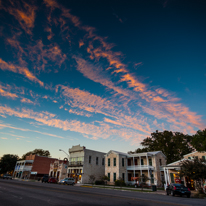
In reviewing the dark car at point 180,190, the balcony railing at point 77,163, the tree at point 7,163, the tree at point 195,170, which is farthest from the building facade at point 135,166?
the tree at point 7,163

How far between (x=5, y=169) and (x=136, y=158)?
7074 centimetres

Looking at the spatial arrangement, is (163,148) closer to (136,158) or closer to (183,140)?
(183,140)

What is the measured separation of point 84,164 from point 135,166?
48.3 feet

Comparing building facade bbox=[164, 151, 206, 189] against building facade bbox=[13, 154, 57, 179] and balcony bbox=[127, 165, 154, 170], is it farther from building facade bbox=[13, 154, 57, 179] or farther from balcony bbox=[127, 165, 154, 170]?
building facade bbox=[13, 154, 57, 179]

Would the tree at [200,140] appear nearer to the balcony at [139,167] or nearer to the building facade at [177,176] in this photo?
the building facade at [177,176]

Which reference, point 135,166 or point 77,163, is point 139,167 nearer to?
point 135,166

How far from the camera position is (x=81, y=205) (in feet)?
26.7

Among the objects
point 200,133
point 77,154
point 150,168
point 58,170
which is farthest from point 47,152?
point 200,133

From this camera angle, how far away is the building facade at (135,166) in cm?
3538

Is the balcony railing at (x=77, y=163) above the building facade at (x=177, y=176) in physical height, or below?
above

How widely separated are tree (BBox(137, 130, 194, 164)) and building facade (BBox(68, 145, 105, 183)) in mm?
20656

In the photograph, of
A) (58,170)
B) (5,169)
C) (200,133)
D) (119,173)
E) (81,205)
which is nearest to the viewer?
(81,205)

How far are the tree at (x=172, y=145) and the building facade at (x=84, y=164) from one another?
2066 cm

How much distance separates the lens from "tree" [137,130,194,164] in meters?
49.7
